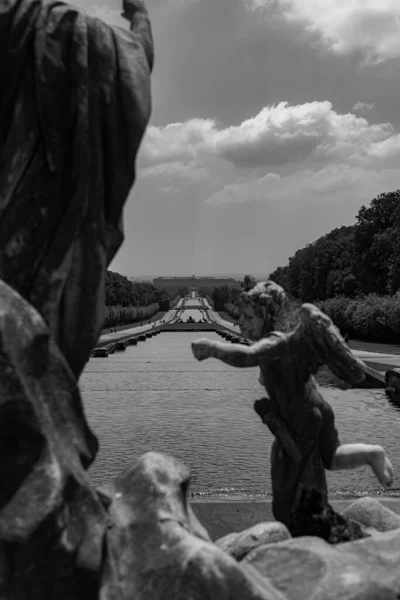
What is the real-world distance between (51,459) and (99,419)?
1295 cm

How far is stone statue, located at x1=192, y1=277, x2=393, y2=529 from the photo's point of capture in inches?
219

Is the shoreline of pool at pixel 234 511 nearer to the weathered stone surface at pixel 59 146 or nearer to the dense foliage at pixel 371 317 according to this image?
the weathered stone surface at pixel 59 146

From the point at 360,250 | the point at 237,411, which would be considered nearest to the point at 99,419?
the point at 237,411

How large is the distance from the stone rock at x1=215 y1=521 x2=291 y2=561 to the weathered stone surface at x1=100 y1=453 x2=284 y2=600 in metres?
1.19

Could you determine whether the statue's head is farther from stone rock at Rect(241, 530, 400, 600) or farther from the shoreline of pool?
the shoreline of pool

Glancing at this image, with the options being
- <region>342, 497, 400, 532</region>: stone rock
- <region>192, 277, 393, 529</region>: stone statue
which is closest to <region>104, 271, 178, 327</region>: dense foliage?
<region>342, 497, 400, 532</region>: stone rock

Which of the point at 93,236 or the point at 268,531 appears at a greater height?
the point at 93,236

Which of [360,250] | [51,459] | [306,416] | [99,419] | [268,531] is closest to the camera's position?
[51,459]

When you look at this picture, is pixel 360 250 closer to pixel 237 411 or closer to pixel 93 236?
pixel 237 411

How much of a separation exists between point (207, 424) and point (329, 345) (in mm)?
10191

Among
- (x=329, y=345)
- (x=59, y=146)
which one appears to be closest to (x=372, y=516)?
(x=329, y=345)

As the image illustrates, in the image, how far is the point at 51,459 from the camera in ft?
10.7

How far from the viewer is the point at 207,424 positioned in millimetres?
15203

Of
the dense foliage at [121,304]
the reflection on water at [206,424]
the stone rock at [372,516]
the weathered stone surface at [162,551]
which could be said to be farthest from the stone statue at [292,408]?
the dense foliage at [121,304]
